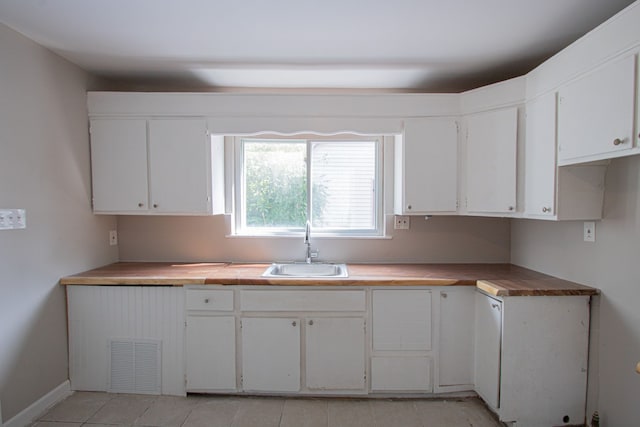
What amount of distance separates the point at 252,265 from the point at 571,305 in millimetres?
2126

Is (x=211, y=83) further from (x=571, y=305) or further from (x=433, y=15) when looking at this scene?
(x=571, y=305)

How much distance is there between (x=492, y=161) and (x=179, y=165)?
223cm

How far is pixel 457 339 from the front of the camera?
6.82ft

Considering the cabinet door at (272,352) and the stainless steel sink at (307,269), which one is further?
the stainless steel sink at (307,269)

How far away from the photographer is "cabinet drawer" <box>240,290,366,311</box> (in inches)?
80.9

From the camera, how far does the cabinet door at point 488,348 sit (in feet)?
6.10

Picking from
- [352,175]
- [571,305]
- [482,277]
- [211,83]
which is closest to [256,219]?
[352,175]

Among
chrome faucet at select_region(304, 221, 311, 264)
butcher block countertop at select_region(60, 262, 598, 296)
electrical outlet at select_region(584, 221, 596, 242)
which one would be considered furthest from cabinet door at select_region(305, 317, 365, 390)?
electrical outlet at select_region(584, 221, 596, 242)

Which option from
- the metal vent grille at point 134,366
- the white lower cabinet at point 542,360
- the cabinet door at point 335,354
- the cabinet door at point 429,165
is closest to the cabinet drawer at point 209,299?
the metal vent grille at point 134,366

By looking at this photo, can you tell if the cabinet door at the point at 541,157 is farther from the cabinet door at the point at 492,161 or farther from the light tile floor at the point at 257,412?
the light tile floor at the point at 257,412

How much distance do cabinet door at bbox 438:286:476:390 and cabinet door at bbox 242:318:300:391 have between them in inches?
38.4

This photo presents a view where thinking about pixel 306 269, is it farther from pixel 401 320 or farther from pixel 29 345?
pixel 29 345

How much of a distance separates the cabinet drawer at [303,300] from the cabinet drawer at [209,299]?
100 mm

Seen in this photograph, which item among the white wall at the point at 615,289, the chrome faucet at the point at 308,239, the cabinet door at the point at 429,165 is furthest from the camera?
the chrome faucet at the point at 308,239
